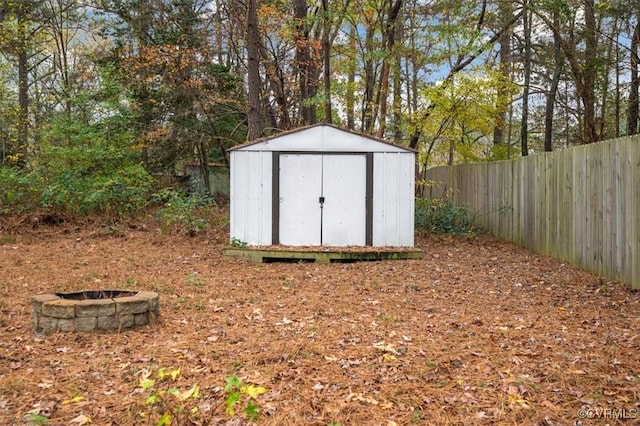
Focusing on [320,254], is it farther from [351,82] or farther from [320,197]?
[351,82]

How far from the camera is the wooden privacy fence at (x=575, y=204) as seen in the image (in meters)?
6.16

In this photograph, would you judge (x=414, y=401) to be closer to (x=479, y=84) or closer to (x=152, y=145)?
(x=479, y=84)

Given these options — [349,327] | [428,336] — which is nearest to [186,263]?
[349,327]

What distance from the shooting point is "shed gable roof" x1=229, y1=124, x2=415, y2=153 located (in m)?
9.03

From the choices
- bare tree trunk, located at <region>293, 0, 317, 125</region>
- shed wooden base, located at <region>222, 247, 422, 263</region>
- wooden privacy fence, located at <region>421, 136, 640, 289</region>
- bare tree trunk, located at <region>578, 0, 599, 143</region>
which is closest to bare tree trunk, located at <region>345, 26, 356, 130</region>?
bare tree trunk, located at <region>293, 0, 317, 125</region>

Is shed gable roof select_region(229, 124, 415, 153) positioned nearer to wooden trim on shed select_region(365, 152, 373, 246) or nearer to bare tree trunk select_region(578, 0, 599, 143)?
wooden trim on shed select_region(365, 152, 373, 246)

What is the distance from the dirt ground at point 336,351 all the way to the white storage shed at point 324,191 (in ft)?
5.58

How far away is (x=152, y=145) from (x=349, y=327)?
41.0ft

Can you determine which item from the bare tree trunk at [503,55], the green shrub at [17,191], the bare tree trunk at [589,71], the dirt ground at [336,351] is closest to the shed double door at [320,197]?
the dirt ground at [336,351]

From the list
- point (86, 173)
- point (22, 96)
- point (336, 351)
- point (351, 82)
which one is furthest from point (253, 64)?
point (22, 96)

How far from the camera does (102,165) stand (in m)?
12.8

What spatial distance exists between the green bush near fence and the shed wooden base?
280 centimetres

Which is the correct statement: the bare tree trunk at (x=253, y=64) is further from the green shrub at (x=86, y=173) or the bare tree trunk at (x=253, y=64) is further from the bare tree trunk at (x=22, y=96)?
the bare tree trunk at (x=22, y=96)

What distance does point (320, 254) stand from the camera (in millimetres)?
8711
